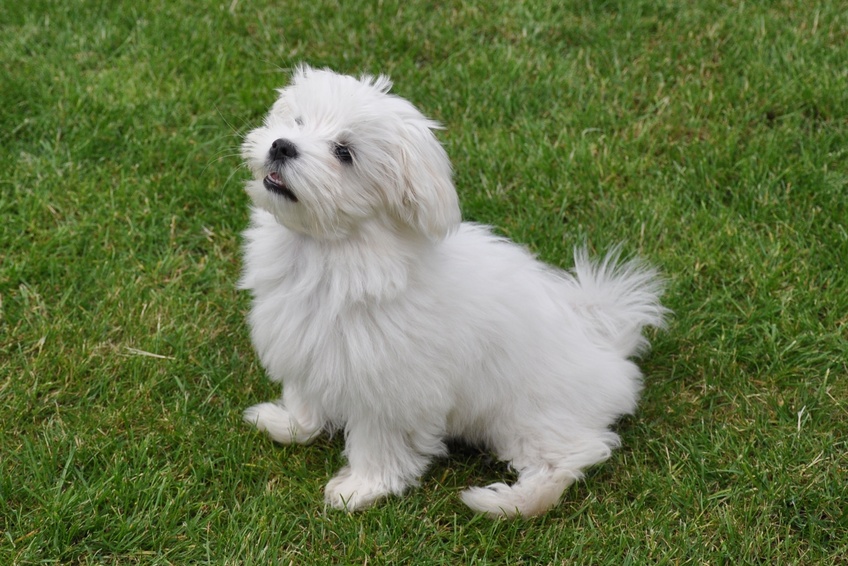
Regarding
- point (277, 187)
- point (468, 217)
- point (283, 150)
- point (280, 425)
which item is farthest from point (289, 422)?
point (468, 217)

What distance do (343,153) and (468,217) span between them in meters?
1.58

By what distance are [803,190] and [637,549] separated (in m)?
2.06

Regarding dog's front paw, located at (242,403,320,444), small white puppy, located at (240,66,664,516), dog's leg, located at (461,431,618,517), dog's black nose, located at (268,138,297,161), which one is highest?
dog's black nose, located at (268,138,297,161)

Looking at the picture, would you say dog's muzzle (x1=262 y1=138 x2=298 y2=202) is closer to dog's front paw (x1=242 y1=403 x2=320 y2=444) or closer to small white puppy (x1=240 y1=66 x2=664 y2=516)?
small white puppy (x1=240 y1=66 x2=664 y2=516)

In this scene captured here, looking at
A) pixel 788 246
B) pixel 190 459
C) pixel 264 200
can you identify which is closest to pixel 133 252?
pixel 190 459

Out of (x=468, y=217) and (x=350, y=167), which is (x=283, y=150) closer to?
(x=350, y=167)

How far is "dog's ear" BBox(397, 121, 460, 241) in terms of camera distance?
262cm

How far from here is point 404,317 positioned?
2.82 meters

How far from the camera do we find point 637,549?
9.75ft

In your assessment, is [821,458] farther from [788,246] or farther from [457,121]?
[457,121]

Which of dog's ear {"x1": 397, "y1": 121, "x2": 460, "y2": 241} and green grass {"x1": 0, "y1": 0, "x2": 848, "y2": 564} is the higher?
dog's ear {"x1": 397, "y1": 121, "x2": 460, "y2": 241}

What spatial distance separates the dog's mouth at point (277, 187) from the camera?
263 centimetres

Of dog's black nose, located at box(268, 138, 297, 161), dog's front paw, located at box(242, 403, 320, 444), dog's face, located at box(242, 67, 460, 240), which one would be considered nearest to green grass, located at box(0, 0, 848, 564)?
dog's front paw, located at box(242, 403, 320, 444)

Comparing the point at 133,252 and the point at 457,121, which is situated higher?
the point at 457,121
